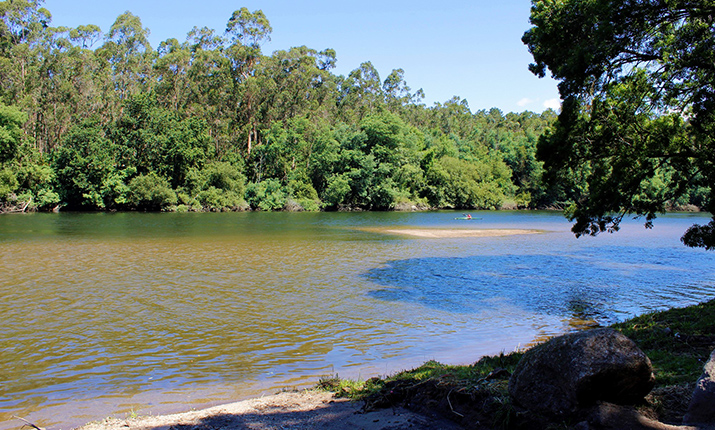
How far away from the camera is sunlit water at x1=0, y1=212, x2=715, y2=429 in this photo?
840cm

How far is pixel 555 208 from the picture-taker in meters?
99.2

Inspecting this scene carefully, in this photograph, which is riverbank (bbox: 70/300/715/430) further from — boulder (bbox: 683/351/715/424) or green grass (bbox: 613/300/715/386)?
boulder (bbox: 683/351/715/424)

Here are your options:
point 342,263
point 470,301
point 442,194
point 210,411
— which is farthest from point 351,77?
point 210,411

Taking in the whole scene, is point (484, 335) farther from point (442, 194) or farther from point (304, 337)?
point (442, 194)

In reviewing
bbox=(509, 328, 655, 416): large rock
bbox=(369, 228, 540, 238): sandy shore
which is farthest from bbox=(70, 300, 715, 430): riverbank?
bbox=(369, 228, 540, 238): sandy shore

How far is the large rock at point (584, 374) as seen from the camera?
4758 mm

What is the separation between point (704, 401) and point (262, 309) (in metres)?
11.2

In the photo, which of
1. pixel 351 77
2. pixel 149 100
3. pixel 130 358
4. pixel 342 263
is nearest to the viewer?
pixel 130 358

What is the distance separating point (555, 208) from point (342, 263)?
281 feet

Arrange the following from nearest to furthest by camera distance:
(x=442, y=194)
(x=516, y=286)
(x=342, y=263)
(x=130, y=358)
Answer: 1. (x=130, y=358)
2. (x=516, y=286)
3. (x=342, y=263)
4. (x=442, y=194)

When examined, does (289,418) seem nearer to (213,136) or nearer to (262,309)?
(262,309)

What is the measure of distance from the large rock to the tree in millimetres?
8780

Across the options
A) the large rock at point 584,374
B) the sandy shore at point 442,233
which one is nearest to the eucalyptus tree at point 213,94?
the sandy shore at point 442,233

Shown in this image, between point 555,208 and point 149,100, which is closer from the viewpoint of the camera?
point 149,100
